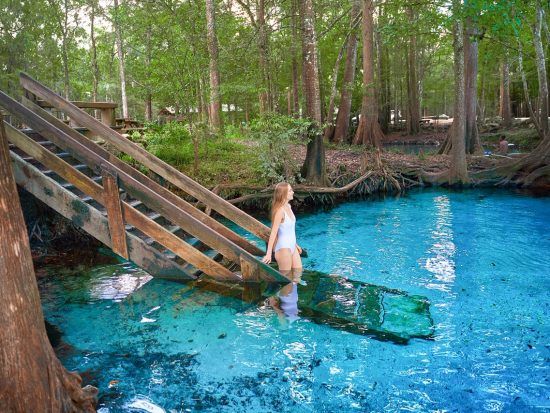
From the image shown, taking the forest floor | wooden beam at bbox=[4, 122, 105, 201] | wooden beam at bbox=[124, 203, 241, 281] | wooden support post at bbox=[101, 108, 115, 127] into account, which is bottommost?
wooden beam at bbox=[124, 203, 241, 281]

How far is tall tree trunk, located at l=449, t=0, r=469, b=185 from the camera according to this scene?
16234mm

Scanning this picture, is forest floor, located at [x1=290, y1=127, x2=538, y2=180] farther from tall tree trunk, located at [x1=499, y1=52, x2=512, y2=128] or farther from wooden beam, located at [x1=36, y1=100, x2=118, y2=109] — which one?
tall tree trunk, located at [x1=499, y1=52, x2=512, y2=128]

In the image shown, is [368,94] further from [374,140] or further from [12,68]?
[12,68]

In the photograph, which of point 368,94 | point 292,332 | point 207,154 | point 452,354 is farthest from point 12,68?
point 452,354

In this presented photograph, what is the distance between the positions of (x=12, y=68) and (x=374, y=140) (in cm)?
1999

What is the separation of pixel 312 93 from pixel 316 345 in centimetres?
994

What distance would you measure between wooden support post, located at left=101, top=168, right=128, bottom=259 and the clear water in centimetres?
100

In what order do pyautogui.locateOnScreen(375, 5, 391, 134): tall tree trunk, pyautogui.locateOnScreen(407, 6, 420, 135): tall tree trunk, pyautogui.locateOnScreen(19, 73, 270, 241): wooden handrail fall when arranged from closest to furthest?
pyautogui.locateOnScreen(19, 73, 270, 241): wooden handrail < pyautogui.locateOnScreen(407, 6, 420, 135): tall tree trunk < pyautogui.locateOnScreen(375, 5, 391, 134): tall tree trunk

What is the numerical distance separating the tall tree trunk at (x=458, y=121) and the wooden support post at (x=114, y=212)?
44.6ft

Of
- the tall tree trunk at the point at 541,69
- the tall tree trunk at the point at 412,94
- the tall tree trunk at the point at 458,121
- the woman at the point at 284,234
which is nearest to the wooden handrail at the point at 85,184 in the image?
the woman at the point at 284,234

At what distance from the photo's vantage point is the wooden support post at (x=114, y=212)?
265 inches

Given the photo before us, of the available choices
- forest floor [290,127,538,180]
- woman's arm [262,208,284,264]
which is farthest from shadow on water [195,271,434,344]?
forest floor [290,127,538,180]

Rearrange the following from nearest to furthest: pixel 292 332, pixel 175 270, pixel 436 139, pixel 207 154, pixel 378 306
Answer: pixel 292 332 < pixel 378 306 < pixel 175 270 < pixel 207 154 < pixel 436 139

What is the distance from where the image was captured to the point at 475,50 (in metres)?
21.2
